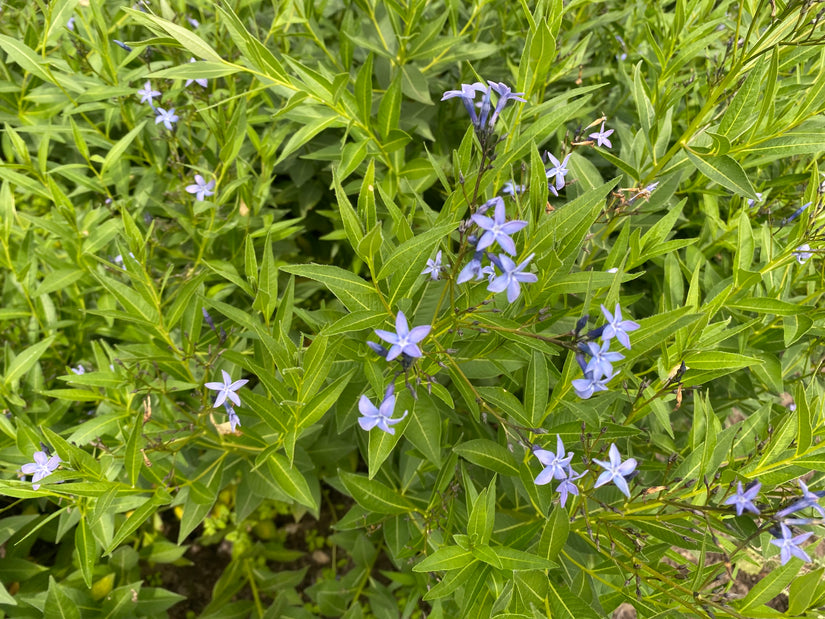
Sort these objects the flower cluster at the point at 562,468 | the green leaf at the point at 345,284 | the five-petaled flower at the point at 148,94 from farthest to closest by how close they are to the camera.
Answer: the five-petaled flower at the point at 148,94, the flower cluster at the point at 562,468, the green leaf at the point at 345,284

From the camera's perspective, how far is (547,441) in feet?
5.57

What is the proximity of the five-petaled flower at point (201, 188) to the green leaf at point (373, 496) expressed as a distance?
4.26 ft

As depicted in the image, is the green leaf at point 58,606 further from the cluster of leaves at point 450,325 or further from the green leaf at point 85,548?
the green leaf at point 85,548

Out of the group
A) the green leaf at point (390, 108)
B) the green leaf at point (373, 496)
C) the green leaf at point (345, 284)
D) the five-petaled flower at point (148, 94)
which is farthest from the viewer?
the five-petaled flower at point (148, 94)

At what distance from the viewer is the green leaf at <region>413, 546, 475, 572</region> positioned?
4.91 ft

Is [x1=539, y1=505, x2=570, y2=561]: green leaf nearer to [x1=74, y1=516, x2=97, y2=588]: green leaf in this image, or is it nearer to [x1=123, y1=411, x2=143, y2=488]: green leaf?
[x1=123, y1=411, x2=143, y2=488]: green leaf

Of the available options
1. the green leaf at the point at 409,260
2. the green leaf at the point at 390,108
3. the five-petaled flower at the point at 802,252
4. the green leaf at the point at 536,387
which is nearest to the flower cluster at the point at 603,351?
the green leaf at the point at 536,387

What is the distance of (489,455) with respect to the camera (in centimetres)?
176

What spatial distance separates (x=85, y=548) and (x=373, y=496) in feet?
3.03

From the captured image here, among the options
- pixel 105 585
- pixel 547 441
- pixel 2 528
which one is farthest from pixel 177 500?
pixel 547 441

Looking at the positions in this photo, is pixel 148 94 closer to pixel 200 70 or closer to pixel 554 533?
pixel 200 70

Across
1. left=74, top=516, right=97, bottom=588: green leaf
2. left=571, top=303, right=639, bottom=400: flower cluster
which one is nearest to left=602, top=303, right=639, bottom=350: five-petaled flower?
left=571, top=303, right=639, bottom=400: flower cluster

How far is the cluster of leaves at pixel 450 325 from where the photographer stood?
1.47m

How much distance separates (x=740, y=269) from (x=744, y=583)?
2520 mm
